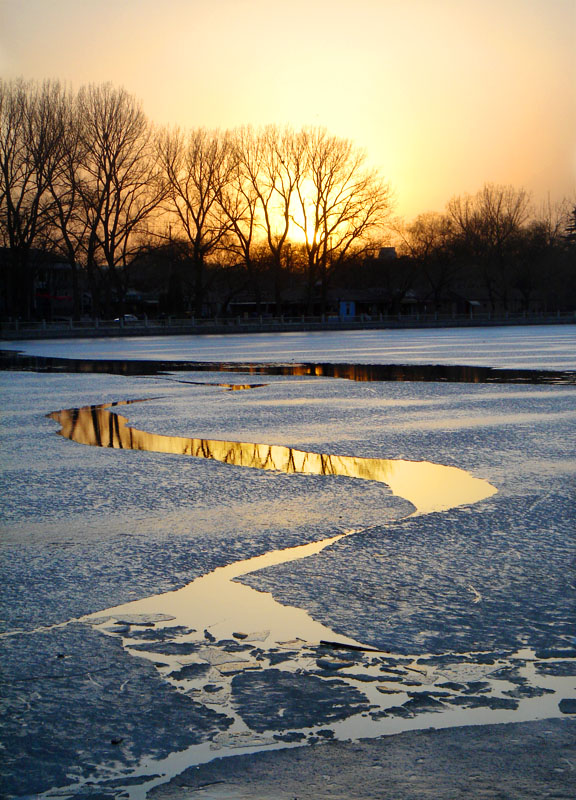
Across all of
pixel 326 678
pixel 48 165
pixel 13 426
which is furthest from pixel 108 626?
pixel 48 165

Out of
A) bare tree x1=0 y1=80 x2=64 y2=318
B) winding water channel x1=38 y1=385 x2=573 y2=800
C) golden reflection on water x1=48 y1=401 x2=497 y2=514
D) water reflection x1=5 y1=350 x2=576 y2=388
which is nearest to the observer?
winding water channel x1=38 y1=385 x2=573 y2=800

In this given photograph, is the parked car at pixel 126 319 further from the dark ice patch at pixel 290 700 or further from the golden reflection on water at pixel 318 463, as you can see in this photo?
the dark ice patch at pixel 290 700

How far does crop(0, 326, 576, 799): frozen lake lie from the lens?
3305 millimetres

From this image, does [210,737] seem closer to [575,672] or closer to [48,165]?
[575,672]

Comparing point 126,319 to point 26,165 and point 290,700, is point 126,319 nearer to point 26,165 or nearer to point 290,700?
point 26,165

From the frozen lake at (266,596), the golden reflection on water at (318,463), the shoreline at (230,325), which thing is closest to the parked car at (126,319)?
the shoreline at (230,325)

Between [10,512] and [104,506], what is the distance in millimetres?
724

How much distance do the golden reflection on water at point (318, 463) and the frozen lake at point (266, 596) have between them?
0.16ft

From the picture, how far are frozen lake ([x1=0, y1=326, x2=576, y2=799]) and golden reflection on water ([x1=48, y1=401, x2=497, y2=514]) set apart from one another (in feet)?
0.16

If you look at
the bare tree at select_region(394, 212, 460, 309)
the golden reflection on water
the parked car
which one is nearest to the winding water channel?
the golden reflection on water

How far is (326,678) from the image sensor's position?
12.1ft

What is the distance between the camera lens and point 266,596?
15.8ft

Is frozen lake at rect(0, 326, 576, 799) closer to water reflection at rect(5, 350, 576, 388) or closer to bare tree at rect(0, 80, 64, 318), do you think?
water reflection at rect(5, 350, 576, 388)

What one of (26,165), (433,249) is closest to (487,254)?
(433,249)
